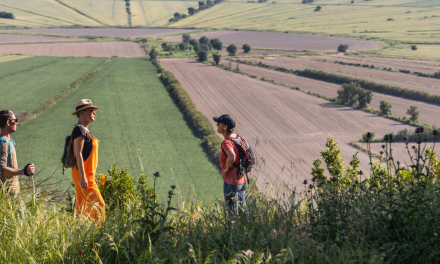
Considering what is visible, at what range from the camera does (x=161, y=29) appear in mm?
134125

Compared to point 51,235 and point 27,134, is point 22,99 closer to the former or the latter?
point 27,134

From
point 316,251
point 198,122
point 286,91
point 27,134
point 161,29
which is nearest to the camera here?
point 316,251

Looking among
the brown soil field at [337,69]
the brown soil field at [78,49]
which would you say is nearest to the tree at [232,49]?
the brown soil field at [337,69]

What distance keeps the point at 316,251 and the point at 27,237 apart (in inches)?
104

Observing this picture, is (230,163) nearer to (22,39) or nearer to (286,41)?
(22,39)

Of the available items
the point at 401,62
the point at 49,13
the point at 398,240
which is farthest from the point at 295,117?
the point at 49,13

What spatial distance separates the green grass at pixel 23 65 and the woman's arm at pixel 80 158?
55931 millimetres

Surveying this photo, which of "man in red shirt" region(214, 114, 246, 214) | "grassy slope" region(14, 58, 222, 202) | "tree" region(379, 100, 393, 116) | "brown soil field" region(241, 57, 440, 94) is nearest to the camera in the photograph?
"man in red shirt" region(214, 114, 246, 214)

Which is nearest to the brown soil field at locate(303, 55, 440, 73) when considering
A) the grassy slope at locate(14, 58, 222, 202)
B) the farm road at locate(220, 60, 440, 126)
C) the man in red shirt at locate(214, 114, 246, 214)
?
the farm road at locate(220, 60, 440, 126)

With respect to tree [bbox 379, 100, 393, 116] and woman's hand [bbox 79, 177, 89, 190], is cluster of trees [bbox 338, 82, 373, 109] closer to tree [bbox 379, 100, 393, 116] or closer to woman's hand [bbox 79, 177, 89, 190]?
tree [bbox 379, 100, 393, 116]

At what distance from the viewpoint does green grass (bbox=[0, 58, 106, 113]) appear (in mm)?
40250

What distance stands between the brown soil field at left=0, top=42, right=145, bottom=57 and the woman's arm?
80.1m

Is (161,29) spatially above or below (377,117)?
above

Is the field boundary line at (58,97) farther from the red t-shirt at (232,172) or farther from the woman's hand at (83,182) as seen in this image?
the red t-shirt at (232,172)
